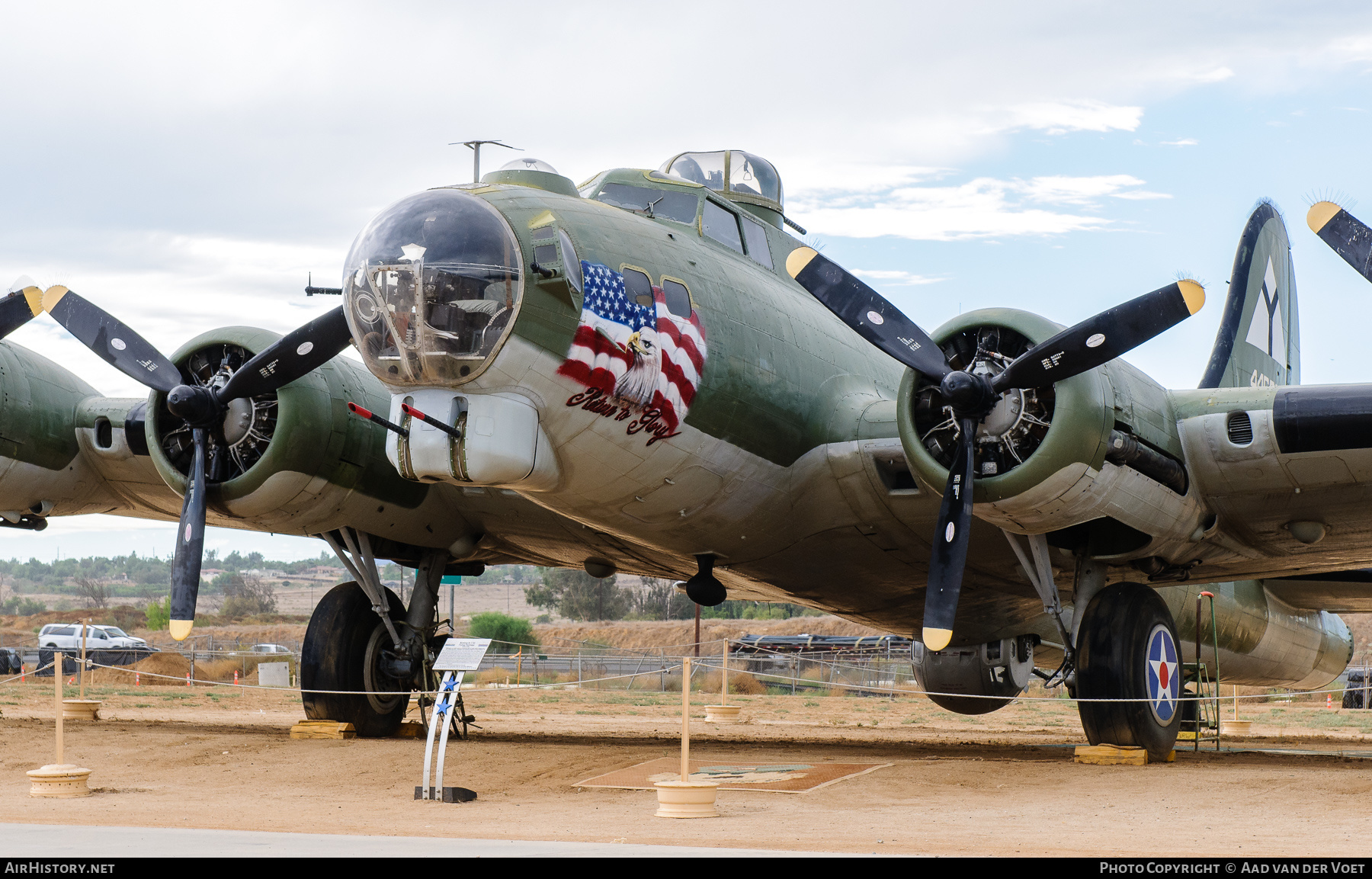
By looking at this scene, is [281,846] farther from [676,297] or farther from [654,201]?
[654,201]

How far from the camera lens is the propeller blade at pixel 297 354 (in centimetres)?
1237

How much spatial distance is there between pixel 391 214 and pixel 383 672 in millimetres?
6807

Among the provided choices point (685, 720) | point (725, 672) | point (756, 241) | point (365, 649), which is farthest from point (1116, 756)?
point (365, 649)

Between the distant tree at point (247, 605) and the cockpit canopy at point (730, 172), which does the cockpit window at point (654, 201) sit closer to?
the cockpit canopy at point (730, 172)

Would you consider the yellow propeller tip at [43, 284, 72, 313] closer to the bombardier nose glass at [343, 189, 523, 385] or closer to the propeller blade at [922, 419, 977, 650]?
the bombardier nose glass at [343, 189, 523, 385]

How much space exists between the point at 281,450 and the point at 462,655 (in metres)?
3.69

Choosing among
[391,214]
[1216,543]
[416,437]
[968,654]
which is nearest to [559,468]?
[416,437]

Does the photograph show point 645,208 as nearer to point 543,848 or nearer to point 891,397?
point 891,397

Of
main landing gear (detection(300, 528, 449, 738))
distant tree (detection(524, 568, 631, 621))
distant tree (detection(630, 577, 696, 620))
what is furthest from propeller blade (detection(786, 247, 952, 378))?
distant tree (detection(630, 577, 696, 620))

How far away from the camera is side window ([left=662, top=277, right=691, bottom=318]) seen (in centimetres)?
1083

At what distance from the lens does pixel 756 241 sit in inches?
538

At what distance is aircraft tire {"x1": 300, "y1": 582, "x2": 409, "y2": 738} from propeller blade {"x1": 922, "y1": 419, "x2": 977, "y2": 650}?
243 inches
